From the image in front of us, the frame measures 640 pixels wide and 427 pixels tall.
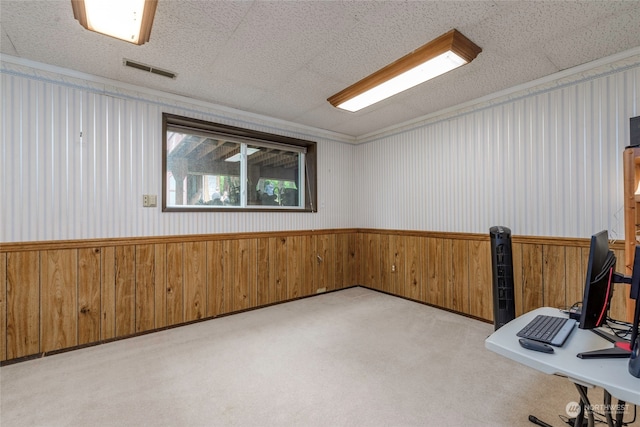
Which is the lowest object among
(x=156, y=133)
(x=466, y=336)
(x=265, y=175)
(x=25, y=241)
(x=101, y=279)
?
(x=466, y=336)

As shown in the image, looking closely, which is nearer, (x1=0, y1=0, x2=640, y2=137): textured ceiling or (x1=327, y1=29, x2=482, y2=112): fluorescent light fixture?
(x1=0, y1=0, x2=640, y2=137): textured ceiling

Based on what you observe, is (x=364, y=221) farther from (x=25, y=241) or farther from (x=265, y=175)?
(x=25, y=241)

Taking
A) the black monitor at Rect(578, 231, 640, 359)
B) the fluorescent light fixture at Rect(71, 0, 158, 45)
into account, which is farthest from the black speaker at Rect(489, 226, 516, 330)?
the fluorescent light fixture at Rect(71, 0, 158, 45)

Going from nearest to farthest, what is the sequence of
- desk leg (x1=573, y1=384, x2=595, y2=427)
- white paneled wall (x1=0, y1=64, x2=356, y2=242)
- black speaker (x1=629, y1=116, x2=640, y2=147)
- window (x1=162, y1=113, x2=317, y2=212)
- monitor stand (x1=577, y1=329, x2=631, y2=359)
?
monitor stand (x1=577, y1=329, x2=631, y2=359) < desk leg (x1=573, y1=384, x2=595, y2=427) < black speaker (x1=629, y1=116, x2=640, y2=147) < white paneled wall (x1=0, y1=64, x2=356, y2=242) < window (x1=162, y1=113, x2=317, y2=212)

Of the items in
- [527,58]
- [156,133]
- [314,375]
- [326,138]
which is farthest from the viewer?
[326,138]

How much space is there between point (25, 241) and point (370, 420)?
3.14 m

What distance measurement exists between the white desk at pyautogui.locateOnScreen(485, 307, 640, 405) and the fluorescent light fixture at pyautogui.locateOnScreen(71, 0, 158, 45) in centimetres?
258

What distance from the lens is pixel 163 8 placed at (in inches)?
74.0

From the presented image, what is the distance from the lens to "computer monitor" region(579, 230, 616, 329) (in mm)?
1120

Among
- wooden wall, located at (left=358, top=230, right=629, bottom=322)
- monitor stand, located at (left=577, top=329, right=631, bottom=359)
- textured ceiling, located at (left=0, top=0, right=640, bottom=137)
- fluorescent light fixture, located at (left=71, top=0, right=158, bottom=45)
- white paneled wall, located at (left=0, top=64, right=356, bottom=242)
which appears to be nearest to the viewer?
monitor stand, located at (left=577, top=329, right=631, bottom=359)

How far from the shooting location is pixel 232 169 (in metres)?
3.82

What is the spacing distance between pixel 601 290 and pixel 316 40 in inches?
89.9

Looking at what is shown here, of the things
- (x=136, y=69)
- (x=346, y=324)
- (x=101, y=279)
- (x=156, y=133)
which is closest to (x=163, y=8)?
(x=136, y=69)

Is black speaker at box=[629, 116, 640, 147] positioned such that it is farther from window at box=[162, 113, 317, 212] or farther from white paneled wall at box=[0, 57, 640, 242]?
window at box=[162, 113, 317, 212]
